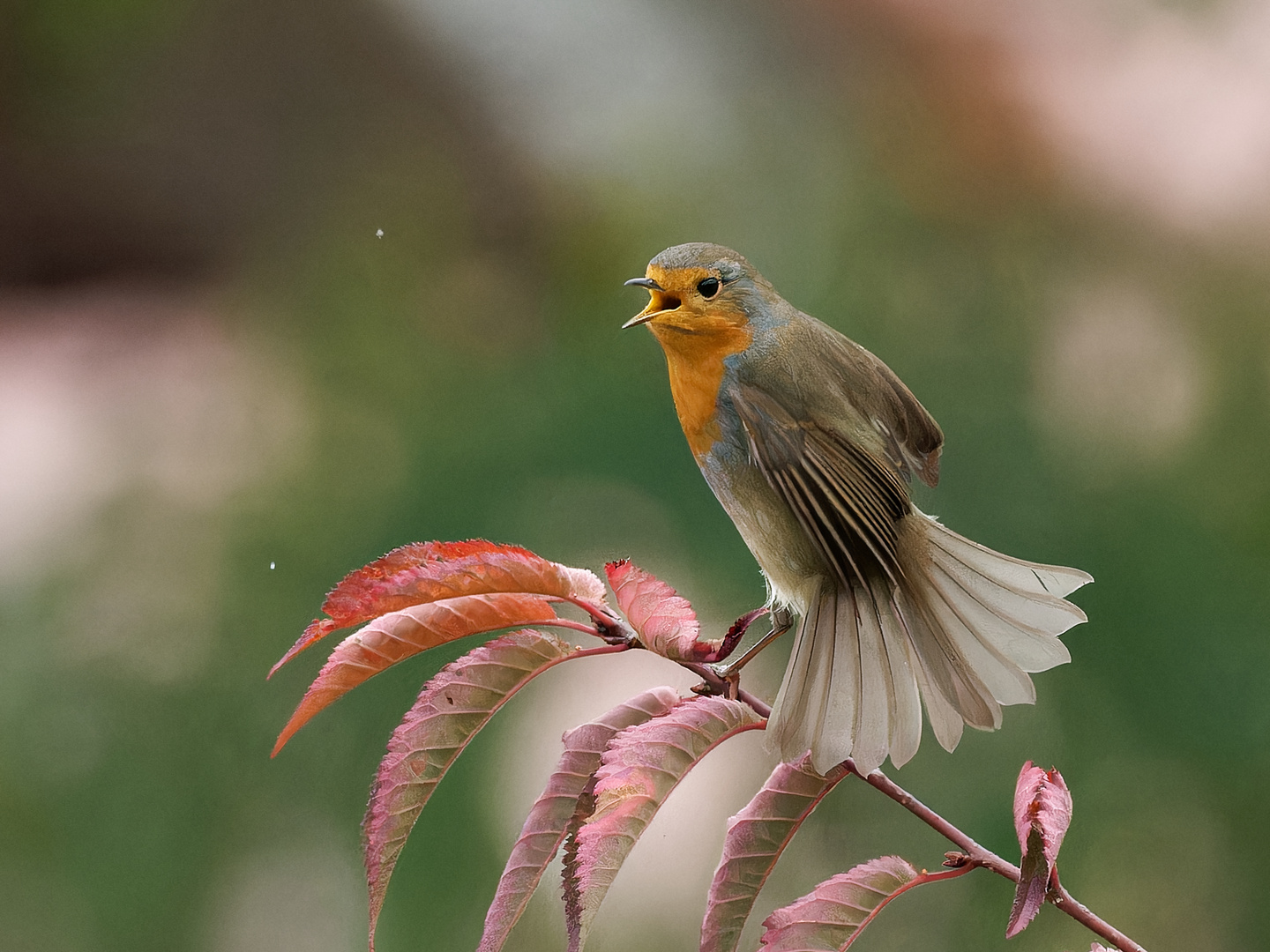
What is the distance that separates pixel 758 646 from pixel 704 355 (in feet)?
0.60

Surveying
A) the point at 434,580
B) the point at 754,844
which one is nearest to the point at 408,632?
the point at 434,580

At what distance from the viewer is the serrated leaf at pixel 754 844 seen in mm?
547

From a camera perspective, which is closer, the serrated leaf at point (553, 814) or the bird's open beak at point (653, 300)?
the serrated leaf at point (553, 814)

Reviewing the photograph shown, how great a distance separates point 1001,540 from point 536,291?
88 cm

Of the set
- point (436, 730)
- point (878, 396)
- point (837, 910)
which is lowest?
point (837, 910)

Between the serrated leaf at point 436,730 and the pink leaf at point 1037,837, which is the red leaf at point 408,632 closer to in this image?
the serrated leaf at point 436,730

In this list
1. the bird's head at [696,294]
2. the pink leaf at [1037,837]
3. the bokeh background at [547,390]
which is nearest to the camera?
the pink leaf at [1037,837]

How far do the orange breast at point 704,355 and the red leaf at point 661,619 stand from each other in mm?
Answer: 176

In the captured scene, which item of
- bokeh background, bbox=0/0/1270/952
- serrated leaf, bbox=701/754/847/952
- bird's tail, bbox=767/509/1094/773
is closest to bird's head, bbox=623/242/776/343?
bird's tail, bbox=767/509/1094/773

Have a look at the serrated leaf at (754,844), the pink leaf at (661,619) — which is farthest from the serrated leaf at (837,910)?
the pink leaf at (661,619)

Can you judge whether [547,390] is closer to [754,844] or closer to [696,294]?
[696,294]

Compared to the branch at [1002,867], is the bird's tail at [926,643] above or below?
above

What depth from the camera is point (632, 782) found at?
0.52 meters

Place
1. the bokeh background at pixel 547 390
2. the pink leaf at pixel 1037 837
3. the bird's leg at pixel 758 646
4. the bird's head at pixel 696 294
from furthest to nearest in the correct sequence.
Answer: the bokeh background at pixel 547 390
the bird's head at pixel 696 294
the bird's leg at pixel 758 646
the pink leaf at pixel 1037 837
